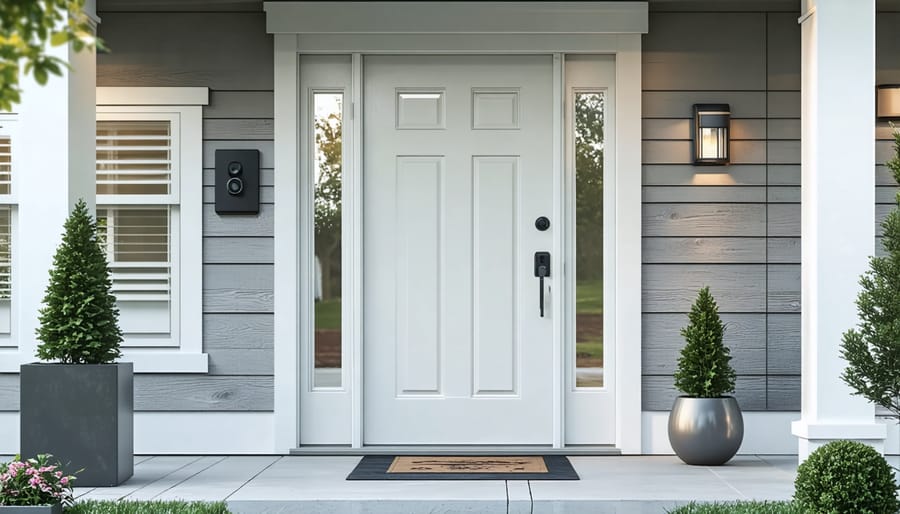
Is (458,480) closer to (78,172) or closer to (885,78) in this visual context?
(78,172)

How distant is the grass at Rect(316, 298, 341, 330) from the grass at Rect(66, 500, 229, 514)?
1848mm

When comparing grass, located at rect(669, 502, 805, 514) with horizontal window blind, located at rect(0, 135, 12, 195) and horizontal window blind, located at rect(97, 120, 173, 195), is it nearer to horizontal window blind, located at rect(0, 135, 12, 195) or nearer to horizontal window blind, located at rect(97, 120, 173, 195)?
horizontal window blind, located at rect(97, 120, 173, 195)

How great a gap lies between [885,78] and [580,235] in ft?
5.86

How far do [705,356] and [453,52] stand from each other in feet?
6.67

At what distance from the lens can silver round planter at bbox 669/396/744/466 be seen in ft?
17.2

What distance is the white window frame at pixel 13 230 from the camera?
5656 mm

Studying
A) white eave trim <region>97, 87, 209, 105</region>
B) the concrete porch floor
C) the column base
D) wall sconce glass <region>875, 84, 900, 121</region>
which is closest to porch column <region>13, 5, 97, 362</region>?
white eave trim <region>97, 87, 209, 105</region>

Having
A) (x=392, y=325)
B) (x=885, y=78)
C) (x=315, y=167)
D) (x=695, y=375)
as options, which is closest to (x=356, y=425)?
(x=392, y=325)

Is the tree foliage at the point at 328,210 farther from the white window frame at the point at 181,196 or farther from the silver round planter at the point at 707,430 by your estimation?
the silver round planter at the point at 707,430

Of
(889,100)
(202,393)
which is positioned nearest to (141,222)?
(202,393)

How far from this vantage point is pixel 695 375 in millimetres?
5309

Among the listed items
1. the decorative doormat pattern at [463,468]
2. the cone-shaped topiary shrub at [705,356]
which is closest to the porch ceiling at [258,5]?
the cone-shaped topiary shrub at [705,356]

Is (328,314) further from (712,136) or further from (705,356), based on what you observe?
(712,136)

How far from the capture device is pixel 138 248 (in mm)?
5801
